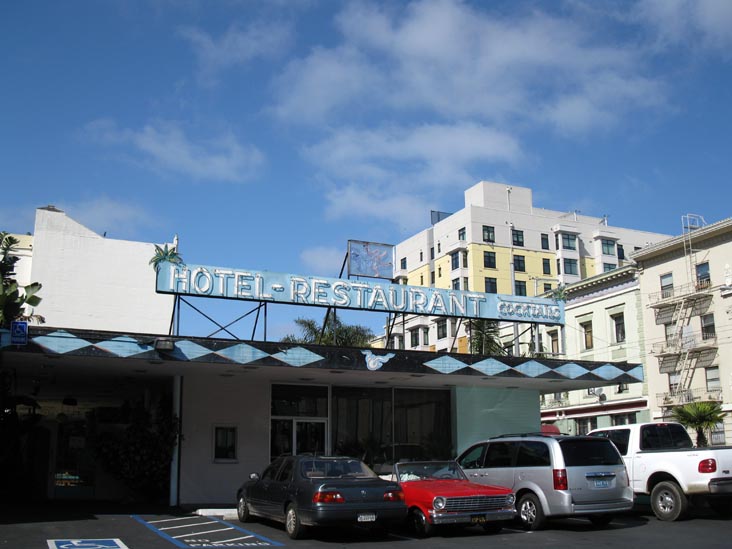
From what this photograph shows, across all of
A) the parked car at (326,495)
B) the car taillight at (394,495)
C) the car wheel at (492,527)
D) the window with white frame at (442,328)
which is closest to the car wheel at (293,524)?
the parked car at (326,495)

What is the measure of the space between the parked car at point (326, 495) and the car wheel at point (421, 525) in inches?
21.9

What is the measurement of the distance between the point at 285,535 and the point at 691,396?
33917 mm

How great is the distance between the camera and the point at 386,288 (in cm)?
2172

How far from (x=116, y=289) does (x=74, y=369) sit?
2052 centimetres

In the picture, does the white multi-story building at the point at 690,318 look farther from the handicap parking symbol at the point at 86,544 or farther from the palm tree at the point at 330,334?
the handicap parking symbol at the point at 86,544

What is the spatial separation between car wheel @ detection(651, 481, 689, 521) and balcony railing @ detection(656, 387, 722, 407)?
88.6 feet

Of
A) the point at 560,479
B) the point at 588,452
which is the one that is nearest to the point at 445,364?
the point at 588,452

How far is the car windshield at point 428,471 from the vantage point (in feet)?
48.1

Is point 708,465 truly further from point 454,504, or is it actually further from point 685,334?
point 685,334

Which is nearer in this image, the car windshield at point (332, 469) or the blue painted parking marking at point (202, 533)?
the blue painted parking marking at point (202, 533)

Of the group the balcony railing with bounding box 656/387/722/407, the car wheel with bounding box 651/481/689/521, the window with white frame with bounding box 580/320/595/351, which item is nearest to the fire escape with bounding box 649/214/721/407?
the balcony railing with bounding box 656/387/722/407

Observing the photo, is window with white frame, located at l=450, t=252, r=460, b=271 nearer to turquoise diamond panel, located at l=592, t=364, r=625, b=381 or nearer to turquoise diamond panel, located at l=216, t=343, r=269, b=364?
turquoise diamond panel, located at l=592, t=364, r=625, b=381

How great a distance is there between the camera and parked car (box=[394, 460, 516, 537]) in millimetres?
13031

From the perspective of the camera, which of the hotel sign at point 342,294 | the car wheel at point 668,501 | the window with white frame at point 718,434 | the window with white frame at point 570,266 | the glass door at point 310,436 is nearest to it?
the car wheel at point 668,501
